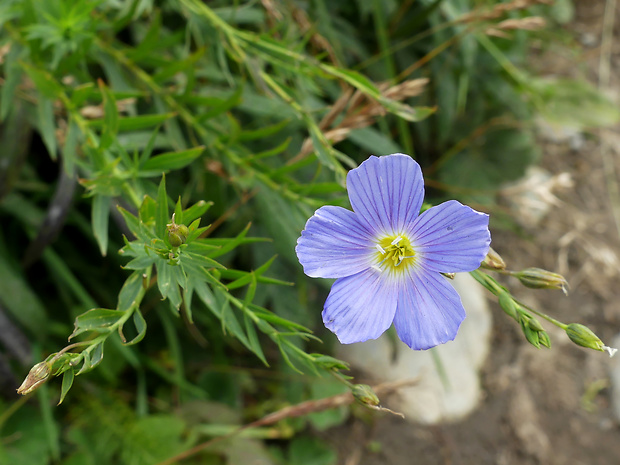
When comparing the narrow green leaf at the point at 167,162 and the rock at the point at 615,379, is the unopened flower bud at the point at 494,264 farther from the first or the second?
the rock at the point at 615,379

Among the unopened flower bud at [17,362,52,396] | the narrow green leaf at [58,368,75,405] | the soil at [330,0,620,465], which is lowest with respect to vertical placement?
the soil at [330,0,620,465]

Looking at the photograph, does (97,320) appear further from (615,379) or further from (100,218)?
(615,379)

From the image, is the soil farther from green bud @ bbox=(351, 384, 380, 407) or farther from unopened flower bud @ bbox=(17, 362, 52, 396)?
unopened flower bud @ bbox=(17, 362, 52, 396)

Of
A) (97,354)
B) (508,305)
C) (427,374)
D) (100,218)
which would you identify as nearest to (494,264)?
(508,305)

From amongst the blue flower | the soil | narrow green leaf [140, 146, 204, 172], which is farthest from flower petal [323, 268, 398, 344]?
the soil

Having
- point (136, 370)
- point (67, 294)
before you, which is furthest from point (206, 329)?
point (67, 294)

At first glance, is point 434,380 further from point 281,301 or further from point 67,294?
point 67,294
